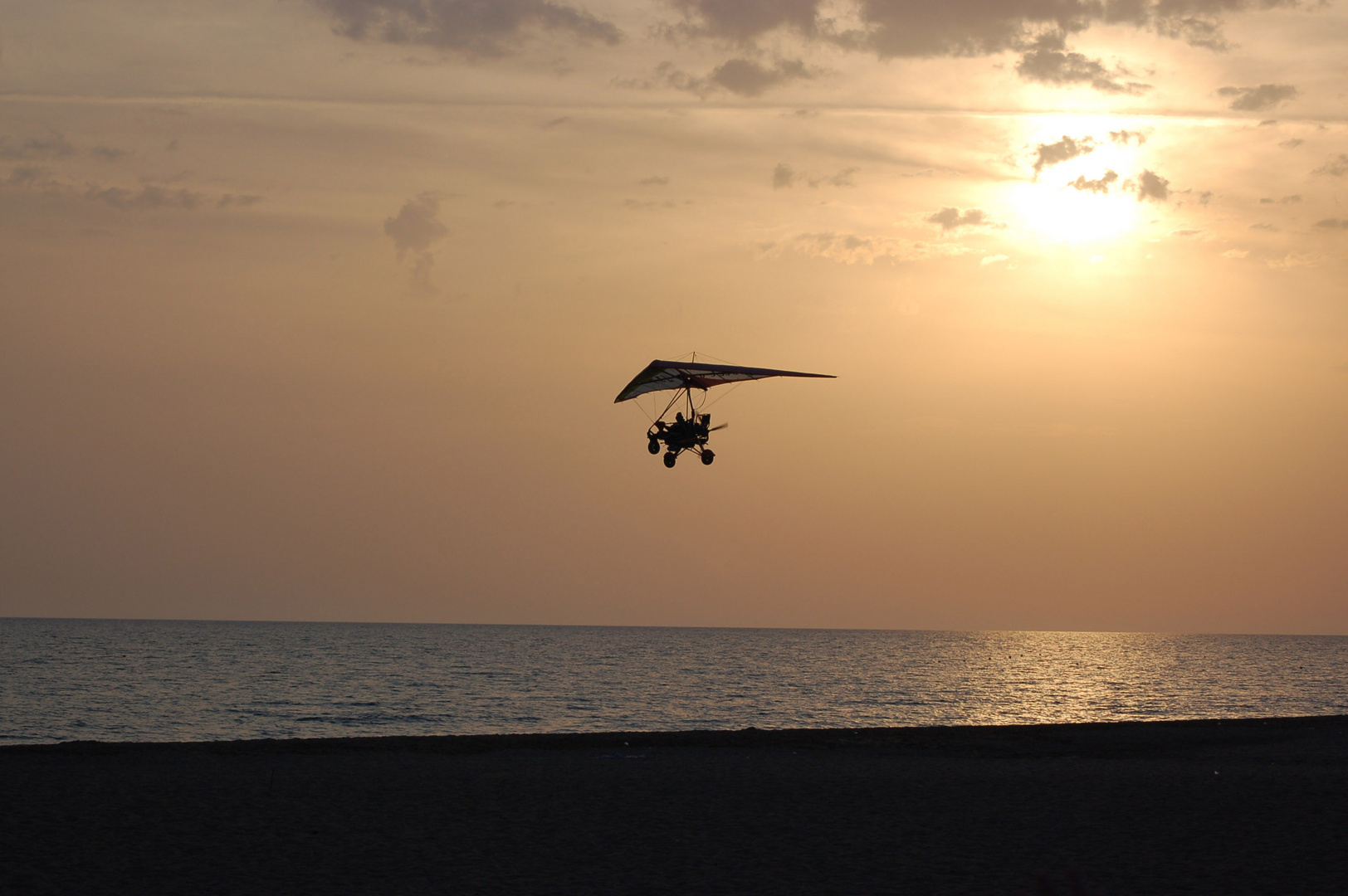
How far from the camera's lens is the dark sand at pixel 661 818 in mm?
16188

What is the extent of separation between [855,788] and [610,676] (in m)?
70.0

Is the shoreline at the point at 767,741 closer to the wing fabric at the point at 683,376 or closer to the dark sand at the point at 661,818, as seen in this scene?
the dark sand at the point at 661,818

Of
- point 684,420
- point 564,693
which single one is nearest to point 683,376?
point 684,420

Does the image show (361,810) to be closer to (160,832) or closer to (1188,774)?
(160,832)

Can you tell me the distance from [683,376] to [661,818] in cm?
1563

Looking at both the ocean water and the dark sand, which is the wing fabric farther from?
the ocean water

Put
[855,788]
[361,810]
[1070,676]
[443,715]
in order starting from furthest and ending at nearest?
[1070,676]
[443,715]
[855,788]
[361,810]

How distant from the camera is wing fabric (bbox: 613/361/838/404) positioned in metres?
32.6

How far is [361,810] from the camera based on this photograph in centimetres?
2114

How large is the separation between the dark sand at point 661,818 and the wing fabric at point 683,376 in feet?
35.3

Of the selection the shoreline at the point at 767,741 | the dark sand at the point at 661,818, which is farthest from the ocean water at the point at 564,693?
the dark sand at the point at 661,818

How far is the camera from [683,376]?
110ft

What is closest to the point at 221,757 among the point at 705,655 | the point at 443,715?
the point at 443,715

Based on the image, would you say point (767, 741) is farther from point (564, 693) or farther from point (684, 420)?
point (564, 693)
